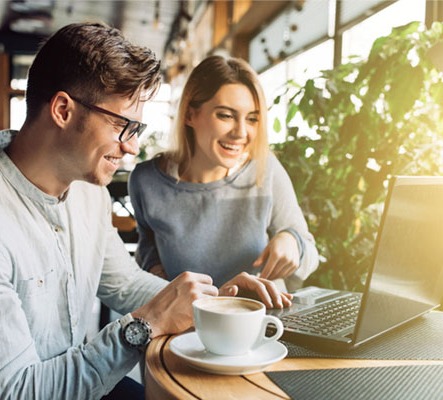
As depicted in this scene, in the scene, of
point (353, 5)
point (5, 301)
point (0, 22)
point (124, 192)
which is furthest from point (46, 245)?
point (0, 22)

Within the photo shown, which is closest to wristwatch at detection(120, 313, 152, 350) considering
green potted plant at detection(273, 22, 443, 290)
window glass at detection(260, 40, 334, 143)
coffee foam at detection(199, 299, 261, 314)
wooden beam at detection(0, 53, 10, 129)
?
coffee foam at detection(199, 299, 261, 314)

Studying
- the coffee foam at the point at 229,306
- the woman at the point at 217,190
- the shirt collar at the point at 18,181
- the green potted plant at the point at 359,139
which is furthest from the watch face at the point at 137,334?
the green potted plant at the point at 359,139

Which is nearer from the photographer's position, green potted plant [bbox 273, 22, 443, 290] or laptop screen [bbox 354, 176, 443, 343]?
laptop screen [bbox 354, 176, 443, 343]

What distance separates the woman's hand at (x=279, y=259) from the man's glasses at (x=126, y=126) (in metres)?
0.54

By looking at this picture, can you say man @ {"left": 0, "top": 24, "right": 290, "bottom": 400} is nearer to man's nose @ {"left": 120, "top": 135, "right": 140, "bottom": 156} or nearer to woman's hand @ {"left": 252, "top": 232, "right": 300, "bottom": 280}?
man's nose @ {"left": 120, "top": 135, "right": 140, "bottom": 156}

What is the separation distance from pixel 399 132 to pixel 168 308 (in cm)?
112

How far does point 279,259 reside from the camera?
1.60 meters

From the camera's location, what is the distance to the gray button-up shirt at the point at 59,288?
0.96 m

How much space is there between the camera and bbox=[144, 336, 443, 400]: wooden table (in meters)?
0.80

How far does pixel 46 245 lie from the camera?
120 centimetres

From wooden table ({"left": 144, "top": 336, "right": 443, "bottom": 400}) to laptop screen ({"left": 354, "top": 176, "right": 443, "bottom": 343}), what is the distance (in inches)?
3.2

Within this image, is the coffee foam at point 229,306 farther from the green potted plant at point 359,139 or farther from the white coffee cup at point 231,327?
the green potted plant at point 359,139

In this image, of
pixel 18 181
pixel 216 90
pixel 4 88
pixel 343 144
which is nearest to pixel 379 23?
pixel 343 144

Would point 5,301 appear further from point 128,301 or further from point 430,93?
point 430,93
